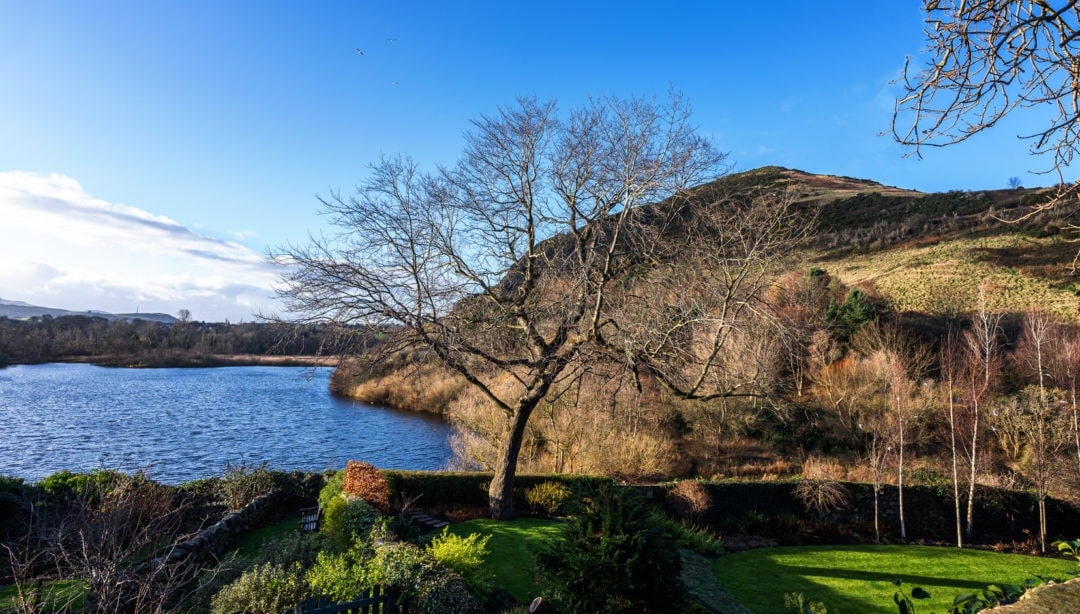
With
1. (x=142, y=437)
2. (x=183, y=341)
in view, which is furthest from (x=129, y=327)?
(x=142, y=437)

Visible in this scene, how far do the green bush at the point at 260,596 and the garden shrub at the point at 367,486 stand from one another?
552cm

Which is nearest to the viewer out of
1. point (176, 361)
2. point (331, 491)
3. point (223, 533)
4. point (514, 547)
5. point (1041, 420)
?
point (514, 547)

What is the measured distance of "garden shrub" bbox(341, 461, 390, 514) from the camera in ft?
41.6

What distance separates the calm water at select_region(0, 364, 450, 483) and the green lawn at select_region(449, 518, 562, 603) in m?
5.40

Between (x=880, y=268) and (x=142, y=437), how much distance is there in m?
52.5

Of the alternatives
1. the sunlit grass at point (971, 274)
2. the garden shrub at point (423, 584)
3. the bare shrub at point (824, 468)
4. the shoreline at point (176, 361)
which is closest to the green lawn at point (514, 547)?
the garden shrub at point (423, 584)

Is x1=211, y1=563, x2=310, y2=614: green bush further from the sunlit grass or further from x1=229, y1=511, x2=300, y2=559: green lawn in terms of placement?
the sunlit grass

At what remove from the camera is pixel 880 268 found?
147 feet

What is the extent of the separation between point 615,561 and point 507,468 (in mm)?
7757

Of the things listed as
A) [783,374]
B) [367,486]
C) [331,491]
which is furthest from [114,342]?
[783,374]

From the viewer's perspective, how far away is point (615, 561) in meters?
6.12

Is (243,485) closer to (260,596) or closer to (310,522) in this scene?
(310,522)

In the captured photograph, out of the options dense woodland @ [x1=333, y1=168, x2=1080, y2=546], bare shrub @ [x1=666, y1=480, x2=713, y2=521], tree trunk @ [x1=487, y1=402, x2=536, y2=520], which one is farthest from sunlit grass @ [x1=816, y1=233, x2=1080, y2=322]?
tree trunk @ [x1=487, y1=402, x2=536, y2=520]

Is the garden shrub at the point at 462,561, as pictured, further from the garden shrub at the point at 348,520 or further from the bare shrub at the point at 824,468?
the bare shrub at the point at 824,468
